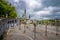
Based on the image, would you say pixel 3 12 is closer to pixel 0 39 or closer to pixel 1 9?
pixel 1 9

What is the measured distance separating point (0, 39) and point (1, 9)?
301ft

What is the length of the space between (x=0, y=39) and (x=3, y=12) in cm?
9652

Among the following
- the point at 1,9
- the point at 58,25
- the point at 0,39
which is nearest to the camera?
the point at 0,39

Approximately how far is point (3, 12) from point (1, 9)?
5292 mm

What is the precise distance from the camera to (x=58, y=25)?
66750 mm

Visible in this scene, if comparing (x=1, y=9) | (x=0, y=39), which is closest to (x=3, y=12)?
(x=1, y=9)

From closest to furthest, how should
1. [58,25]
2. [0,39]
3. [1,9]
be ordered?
[0,39], [58,25], [1,9]

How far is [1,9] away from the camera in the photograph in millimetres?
117312

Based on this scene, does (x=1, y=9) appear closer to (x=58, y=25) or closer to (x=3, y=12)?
(x=3, y=12)

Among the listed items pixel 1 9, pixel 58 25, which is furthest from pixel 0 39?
pixel 1 9

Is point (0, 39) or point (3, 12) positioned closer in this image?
point (0, 39)

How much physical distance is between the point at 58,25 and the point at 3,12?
200ft

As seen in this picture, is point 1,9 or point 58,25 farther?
point 1,9

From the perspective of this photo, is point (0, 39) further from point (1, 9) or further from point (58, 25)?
point (1, 9)
